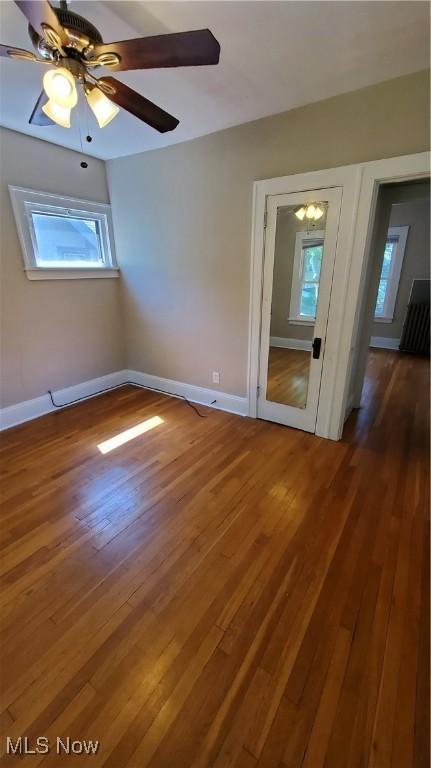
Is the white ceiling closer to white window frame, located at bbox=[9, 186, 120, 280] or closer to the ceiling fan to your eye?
the ceiling fan

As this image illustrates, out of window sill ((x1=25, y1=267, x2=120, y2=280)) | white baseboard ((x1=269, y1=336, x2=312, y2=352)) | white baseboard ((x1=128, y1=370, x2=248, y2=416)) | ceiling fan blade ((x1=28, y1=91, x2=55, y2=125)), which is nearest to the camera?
ceiling fan blade ((x1=28, y1=91, x2=55, y2=125))

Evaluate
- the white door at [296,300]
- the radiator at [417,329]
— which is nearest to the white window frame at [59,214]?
the white door at [296,300]

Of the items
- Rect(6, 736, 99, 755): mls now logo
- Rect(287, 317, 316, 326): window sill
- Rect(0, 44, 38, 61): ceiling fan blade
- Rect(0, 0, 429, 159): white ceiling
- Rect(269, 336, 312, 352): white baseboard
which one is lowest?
Rect(6, 736, 99, 755): mls now logo

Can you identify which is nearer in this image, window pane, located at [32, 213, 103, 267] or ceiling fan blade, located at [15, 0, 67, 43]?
ceiling fan blade, located at [15, 0, 67, 43]

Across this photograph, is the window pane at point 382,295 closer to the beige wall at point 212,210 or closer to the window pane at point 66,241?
the beige wall at point 212,210

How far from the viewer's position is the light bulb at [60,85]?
4.07 feet

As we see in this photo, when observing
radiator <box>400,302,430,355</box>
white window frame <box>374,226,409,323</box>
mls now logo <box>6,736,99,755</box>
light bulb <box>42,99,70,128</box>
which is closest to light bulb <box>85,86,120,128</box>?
light bulb <box>42,99,70,128</box>

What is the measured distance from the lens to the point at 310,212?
248cm

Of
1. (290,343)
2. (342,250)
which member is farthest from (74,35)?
(290,343)

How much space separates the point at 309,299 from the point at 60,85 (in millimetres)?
2076

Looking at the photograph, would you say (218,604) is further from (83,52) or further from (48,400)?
(48,400)

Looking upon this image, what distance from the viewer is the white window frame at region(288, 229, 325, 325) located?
2.52 metres

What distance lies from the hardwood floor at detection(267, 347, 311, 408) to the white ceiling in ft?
6.09

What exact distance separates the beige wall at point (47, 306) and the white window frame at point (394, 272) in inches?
204
